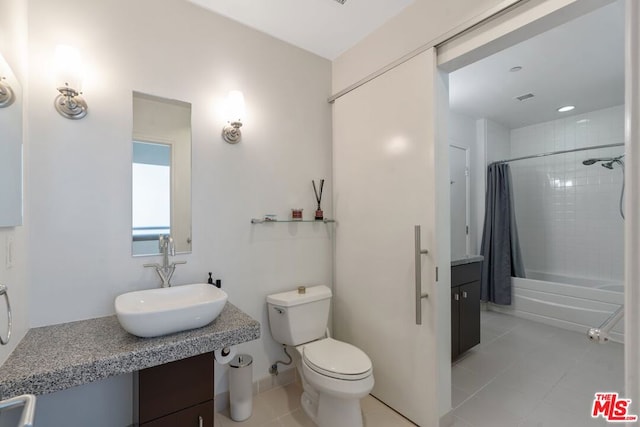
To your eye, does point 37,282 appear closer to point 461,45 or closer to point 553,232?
point 461,45

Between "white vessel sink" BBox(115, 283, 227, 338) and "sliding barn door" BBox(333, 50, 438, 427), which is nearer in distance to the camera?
"white vessel sink" BBox(115, 283, 227, 338)

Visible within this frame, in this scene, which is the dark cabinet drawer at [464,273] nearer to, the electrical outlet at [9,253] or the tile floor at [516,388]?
the tile floor at [516,388]

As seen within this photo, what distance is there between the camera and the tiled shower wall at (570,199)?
3393mm

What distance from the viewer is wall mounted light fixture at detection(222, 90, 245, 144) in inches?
71.6

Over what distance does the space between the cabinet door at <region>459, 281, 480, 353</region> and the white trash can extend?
1.73m

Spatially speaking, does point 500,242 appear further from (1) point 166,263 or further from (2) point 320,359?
(1) point 166,263

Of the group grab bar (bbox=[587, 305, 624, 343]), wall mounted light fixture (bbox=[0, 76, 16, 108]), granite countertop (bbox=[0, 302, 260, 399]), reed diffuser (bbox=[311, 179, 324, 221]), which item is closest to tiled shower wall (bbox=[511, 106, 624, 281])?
reed diffuser (bbox=[311, 179, 324, 221])

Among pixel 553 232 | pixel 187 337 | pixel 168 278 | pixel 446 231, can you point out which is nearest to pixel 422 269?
pixel 446 231

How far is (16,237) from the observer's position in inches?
45.3

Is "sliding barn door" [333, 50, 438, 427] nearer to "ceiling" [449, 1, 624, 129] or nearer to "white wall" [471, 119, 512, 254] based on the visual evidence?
"ceiling" [449, 1, 624, 129]

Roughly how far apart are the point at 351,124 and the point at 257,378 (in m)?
2.00

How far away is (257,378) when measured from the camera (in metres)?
2.02

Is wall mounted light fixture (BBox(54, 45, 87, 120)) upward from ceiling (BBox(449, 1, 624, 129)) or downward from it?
downward

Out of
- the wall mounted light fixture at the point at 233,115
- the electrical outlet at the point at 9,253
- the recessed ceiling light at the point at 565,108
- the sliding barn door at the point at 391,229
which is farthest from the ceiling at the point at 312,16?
the recessed ceiling light at the point at 565,108
